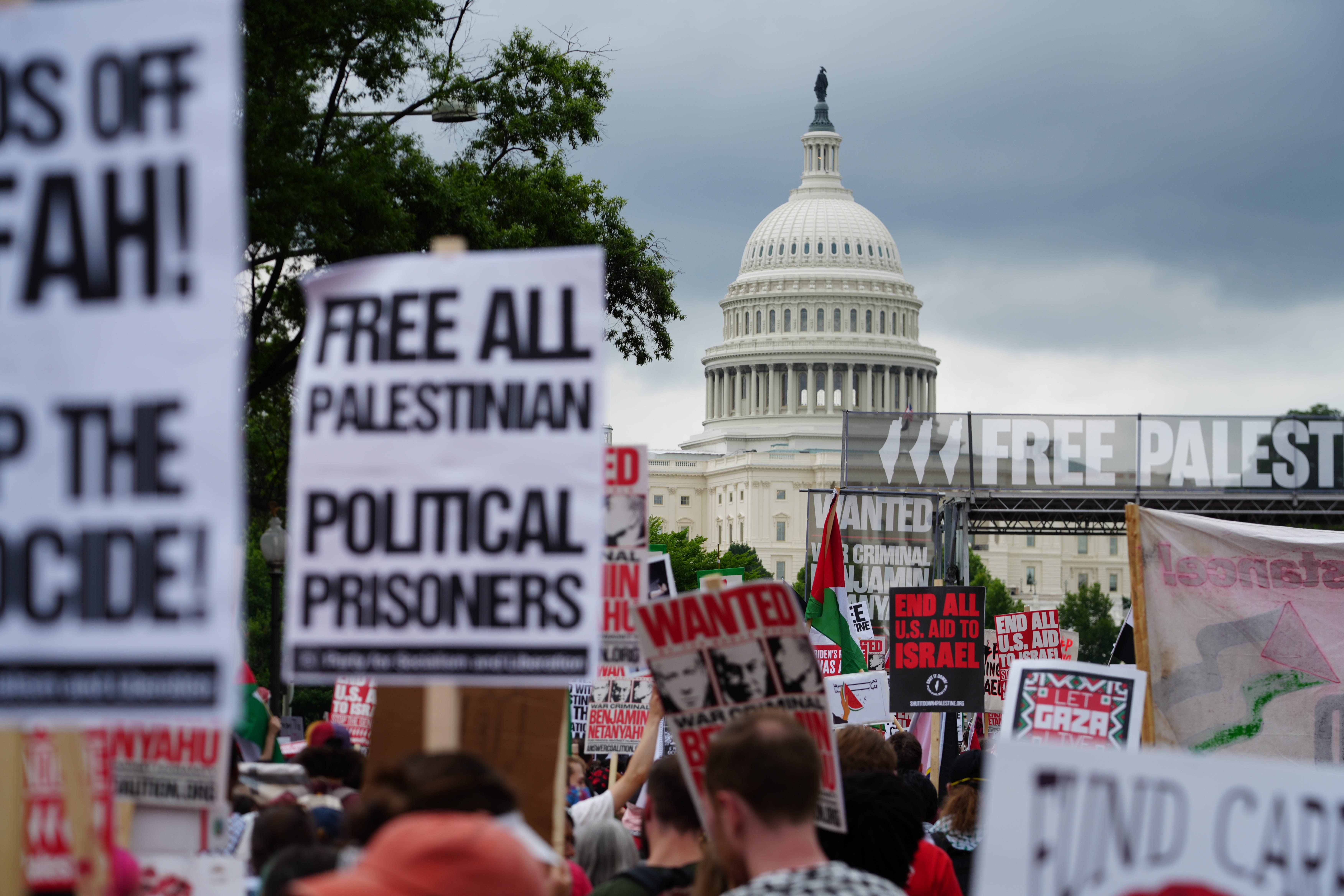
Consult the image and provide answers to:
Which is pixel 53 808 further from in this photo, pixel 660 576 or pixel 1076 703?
pixel 660 576

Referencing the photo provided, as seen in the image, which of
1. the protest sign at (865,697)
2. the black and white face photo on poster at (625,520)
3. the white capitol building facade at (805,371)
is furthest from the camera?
the white capitol building facade at (805,371)

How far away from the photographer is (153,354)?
8.36 feet

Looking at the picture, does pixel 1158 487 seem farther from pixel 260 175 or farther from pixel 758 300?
pixel 758 300

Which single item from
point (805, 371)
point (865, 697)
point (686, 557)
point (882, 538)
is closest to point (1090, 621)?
point (805, 371)

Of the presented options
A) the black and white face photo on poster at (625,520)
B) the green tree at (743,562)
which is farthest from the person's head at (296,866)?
the green tree at (743,562)

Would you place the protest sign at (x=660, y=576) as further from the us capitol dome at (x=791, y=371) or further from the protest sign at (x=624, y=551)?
the us capitol dome at (x=791, y=371)

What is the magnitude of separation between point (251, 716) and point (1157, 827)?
5.87 meters

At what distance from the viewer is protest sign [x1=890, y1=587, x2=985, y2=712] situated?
453 inches

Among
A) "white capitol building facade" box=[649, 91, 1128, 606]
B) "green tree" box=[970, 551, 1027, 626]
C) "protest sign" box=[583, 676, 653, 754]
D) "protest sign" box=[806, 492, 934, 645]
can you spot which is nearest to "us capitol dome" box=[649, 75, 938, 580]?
"white capitol building facade" box=[649, 91, 1128, 606]

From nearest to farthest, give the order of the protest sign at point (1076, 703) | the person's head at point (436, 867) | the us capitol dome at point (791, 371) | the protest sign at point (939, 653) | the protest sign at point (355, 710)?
1. the person's head at point (436, 867)
2. the protest sign at point (1076, 703)
3. the protest sign at point (355, 710)
4. the protest sign at point (939, 653)
5. the us capitol dome at point (791, 371)

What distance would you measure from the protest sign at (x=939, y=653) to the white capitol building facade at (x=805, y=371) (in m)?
120

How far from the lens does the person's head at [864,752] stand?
5.46 m

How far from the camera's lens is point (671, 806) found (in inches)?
180

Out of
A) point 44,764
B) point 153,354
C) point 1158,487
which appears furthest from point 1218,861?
point 1158,487
